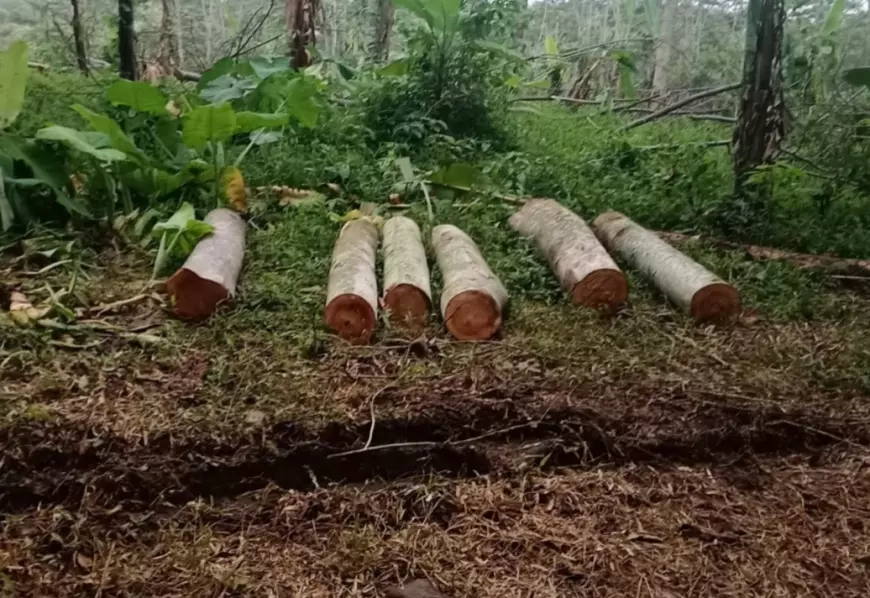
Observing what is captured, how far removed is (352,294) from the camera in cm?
336

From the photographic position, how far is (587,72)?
382 inches

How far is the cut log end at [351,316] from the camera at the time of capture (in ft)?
11.0

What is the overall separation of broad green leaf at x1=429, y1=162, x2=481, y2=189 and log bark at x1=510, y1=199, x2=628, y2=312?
585mm

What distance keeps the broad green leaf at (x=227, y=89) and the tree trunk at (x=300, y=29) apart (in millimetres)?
2388

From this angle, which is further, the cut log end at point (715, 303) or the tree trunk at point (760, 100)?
the tree trunk at point (760, 100)

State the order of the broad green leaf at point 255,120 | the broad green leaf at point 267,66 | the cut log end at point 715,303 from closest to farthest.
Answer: the cut log end at point 715,303 < the broad green leaf at point 255,120 < the broad green leaf at point 267,66

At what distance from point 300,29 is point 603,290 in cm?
528

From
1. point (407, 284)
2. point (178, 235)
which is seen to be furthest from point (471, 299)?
point (178, 235)

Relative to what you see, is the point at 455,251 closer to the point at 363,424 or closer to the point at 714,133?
the point at 363,424

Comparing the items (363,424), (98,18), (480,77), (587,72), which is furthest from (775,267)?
(98,18)

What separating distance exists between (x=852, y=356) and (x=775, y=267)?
2.93 feet

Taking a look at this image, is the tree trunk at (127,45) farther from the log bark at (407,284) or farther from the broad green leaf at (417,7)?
the log bark at (407,284)

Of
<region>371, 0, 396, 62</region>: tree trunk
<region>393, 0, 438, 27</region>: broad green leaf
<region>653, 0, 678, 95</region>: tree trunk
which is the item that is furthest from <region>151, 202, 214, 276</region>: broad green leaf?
<region>653, 0, 678, 95</region>: tree trunk

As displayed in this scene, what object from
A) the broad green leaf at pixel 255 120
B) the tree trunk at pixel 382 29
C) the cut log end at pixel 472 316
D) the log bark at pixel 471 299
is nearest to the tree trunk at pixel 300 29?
the tree trunk at pixel 382 29
